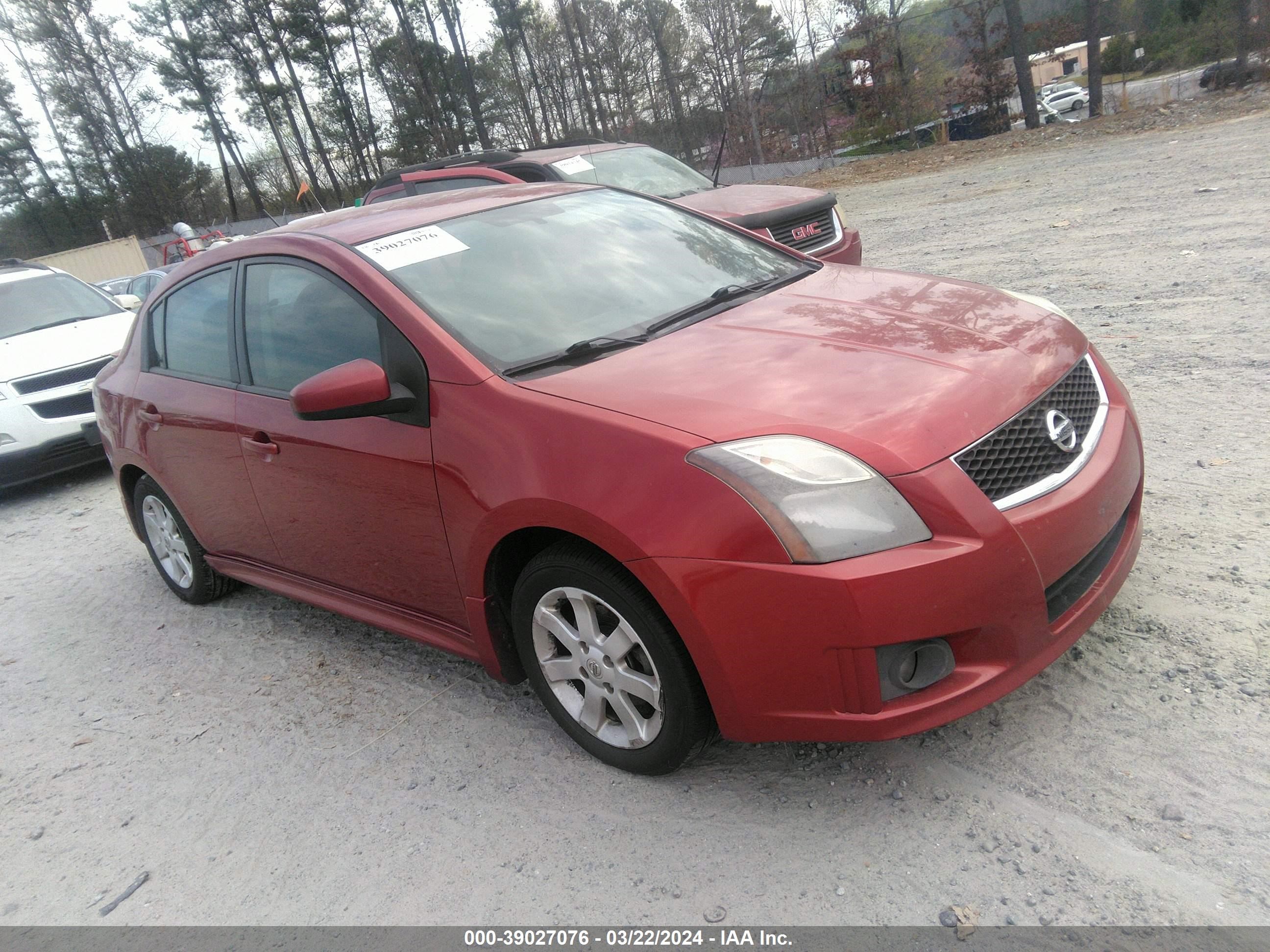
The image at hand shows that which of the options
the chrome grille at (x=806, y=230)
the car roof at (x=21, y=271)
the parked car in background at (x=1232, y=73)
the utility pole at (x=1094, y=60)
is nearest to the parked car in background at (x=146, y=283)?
the car roof at (x=21, y=271)

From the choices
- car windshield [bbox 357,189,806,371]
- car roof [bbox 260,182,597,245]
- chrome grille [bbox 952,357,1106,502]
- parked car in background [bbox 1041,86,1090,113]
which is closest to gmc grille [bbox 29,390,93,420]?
car roof [bbox 260,182,597,245]

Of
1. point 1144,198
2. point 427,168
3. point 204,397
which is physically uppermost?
point 427,168

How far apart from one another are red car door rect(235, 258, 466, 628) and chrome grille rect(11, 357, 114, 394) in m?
4.89

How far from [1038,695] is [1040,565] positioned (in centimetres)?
66

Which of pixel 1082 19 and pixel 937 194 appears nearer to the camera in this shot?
pixel 937 194

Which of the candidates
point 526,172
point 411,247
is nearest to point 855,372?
point 411,247

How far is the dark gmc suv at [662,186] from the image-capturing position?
7.98 metres

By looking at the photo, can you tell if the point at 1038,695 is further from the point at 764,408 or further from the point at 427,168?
the point at 427,168

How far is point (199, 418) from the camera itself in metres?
4.17

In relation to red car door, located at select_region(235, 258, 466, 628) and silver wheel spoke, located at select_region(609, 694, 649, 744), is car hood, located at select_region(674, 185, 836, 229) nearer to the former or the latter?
red car door, located at select_region(235, 258, 466, 628)

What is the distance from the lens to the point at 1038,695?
2953 millimetres

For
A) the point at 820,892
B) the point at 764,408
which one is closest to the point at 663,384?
the point at 764,408

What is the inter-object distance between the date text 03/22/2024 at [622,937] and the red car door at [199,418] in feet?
7.10

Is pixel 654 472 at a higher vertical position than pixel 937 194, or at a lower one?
higher
